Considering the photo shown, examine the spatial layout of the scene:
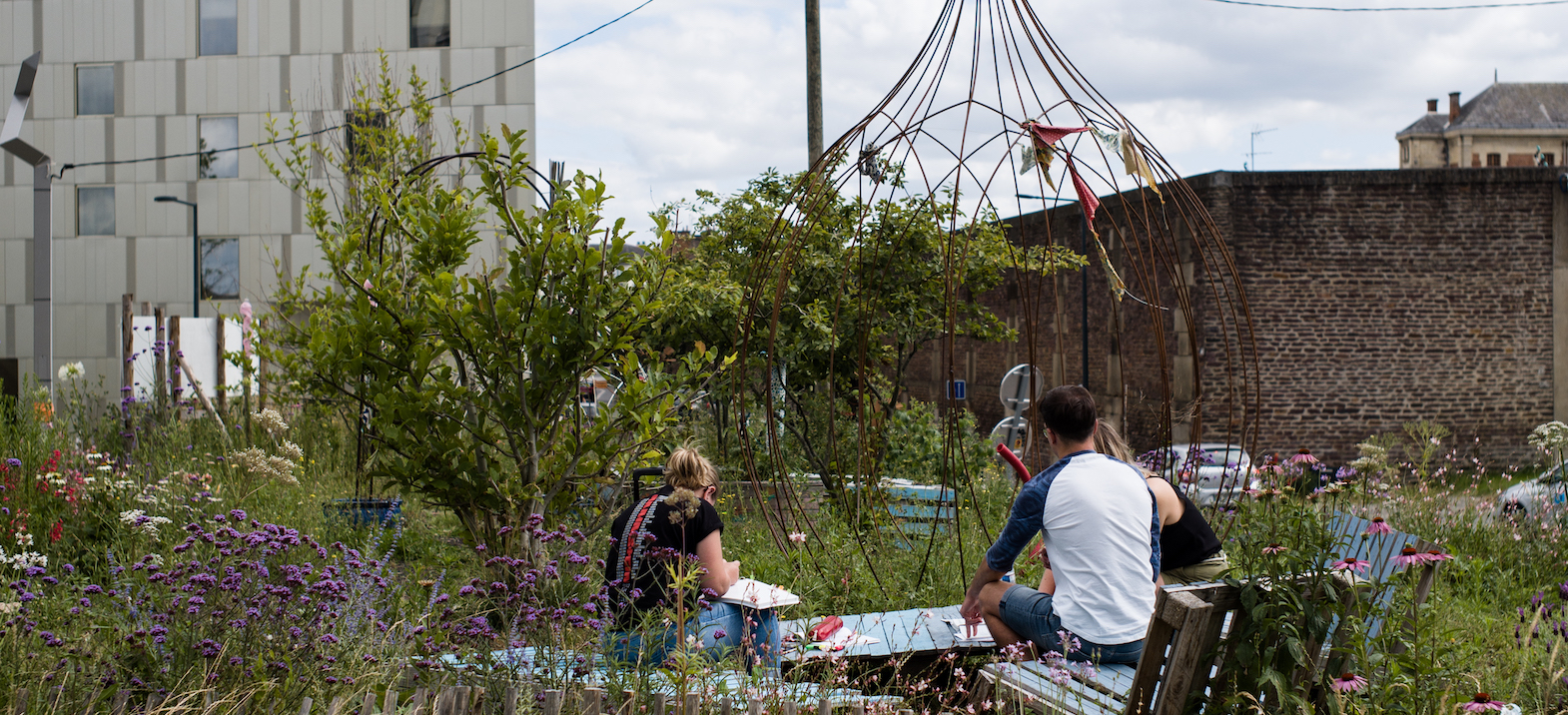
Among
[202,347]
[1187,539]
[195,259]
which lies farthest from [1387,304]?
[195,259]

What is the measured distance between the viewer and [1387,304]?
15.5 m

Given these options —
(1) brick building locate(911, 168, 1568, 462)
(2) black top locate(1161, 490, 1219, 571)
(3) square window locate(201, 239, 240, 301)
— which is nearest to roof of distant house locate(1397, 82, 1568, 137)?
(1) brick building locate(911, 168, 1568, 462)

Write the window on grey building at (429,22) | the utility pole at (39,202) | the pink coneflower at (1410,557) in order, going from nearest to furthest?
the pink coneflower at (1410,557), the utility pole at (39,202), the window on grey building at (429,22)

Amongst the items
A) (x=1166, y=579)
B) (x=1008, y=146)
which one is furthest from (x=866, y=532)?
(x=1008, y=146)

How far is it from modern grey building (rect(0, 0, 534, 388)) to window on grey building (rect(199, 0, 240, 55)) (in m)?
0.03

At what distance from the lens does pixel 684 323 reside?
7.60 m

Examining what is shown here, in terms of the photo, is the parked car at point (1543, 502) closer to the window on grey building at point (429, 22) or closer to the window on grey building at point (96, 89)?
the window on grey building at point (429, 22)

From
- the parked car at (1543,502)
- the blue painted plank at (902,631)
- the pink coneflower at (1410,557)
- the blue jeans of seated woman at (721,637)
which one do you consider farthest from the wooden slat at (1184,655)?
the parked car at (1543,502)

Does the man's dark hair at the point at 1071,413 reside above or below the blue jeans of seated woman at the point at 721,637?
above

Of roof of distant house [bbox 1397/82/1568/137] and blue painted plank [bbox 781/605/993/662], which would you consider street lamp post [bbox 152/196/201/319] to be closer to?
blue painted plank [bbox 781/605/993/662]

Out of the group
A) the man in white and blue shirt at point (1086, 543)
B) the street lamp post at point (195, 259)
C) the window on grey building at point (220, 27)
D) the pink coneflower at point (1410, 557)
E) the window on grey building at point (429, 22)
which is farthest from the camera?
the street lamp post at point (195, 259)

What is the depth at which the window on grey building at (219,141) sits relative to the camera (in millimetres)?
19750

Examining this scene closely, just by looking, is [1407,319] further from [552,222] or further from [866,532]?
[552,222]

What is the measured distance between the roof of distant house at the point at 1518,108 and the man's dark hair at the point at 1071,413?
2181 inches
